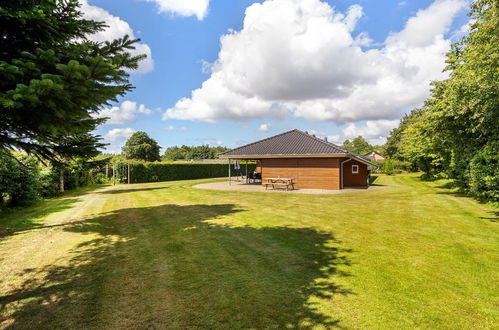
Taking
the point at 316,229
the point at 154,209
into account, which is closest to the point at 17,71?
the point at 316,229

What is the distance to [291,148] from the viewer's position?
22469mm

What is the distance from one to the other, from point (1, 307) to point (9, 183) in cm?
966

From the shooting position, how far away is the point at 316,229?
26.7 ft

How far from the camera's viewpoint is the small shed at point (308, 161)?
20.8 metres

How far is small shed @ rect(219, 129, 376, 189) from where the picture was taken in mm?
20750

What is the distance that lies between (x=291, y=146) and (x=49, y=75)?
20.8m

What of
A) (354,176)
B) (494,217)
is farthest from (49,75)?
(354,176)

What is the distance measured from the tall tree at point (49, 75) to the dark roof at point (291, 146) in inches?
681

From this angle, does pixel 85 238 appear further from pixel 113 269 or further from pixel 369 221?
pixel 369 221

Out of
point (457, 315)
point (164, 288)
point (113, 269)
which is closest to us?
point (457, 315)

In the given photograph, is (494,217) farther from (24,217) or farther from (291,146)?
(24,217)

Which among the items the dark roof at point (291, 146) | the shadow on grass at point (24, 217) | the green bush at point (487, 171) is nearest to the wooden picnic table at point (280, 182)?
the dark roof at point (291, 146)

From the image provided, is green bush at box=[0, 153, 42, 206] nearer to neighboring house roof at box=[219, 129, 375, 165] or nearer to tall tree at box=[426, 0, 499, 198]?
neighboring house roof at box=[219, 129, 375, 165]

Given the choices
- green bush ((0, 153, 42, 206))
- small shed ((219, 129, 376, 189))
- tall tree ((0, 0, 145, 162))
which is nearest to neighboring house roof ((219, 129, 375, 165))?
small shed ((219, 129, 376, 189))
